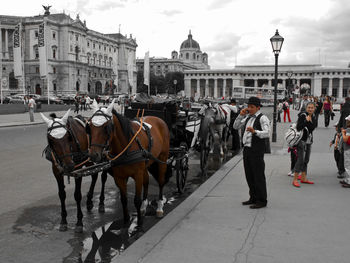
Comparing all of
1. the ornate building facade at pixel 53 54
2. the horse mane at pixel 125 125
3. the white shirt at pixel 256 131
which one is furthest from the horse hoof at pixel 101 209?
the ornate building facade at pixel 53 54

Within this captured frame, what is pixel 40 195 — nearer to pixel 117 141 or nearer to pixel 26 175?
pixel 26 175

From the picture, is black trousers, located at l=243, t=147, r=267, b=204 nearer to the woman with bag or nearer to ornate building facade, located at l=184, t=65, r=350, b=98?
the woman with bag

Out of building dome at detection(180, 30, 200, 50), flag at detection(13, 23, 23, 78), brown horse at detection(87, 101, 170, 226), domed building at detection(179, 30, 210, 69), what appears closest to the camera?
brown horse at detection(87, 101, 170, 226)

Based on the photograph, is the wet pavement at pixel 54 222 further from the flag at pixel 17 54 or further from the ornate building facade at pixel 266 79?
the ornate building facade at pixel 266 79

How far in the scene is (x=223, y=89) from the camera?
143m

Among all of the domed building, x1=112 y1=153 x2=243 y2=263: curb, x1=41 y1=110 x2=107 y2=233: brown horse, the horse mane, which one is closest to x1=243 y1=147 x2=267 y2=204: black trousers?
x1=112 y1=153 x2=243 y2=263: curb

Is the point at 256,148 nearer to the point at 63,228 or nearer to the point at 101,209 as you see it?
the point at 101,209

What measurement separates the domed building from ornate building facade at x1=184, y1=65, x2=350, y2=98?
39235mm

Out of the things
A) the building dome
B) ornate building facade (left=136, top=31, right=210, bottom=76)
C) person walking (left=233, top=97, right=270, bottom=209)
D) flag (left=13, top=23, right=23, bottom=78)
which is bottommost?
person walking (left=233, top=97, right=270, bottom=209)

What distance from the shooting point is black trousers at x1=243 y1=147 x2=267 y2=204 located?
253 inches

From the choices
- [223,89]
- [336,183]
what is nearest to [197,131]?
[336,183]

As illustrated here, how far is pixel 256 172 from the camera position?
6426mm

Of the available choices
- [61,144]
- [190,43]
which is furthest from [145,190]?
[190,43]

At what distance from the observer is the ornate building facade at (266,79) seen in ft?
423
